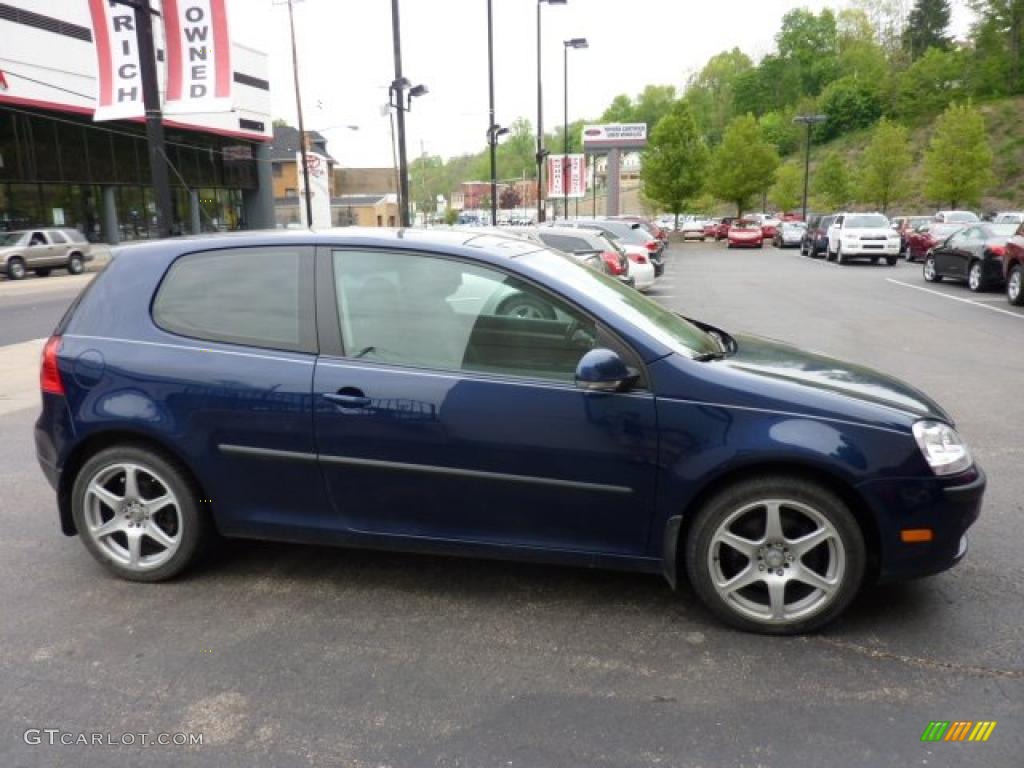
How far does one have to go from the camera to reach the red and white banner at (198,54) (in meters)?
9.66

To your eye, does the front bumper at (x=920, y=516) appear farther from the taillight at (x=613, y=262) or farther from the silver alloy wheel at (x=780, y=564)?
the taillight at (x=613, y=262)

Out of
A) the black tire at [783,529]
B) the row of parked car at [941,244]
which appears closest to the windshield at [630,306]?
the black tire at [783,529]

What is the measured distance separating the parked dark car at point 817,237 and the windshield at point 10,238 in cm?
2794

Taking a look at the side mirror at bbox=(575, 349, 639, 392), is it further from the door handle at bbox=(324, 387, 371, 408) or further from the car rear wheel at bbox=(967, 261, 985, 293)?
the car rear wheel at bbox=(967, 261, 985, 293)

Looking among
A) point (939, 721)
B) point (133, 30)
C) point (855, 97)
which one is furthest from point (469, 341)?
point (855, 97)

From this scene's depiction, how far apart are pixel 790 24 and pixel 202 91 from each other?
127 m

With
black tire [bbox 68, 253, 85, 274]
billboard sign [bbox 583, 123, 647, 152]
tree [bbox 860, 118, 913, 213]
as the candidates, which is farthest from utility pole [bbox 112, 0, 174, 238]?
billboard sign [bbox 583, 123, 647, 152]

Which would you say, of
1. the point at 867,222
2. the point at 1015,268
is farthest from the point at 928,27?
the point at 1015,268

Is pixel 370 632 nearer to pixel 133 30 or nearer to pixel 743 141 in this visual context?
pixel 133 30

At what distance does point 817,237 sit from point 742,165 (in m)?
26.9

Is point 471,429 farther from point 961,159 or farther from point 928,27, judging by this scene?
point 928,27

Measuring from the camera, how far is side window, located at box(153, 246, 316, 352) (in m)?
3.75

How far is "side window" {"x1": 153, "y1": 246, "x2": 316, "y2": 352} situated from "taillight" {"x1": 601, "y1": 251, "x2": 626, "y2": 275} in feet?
33.5

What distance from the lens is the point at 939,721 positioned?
9.26 ft
